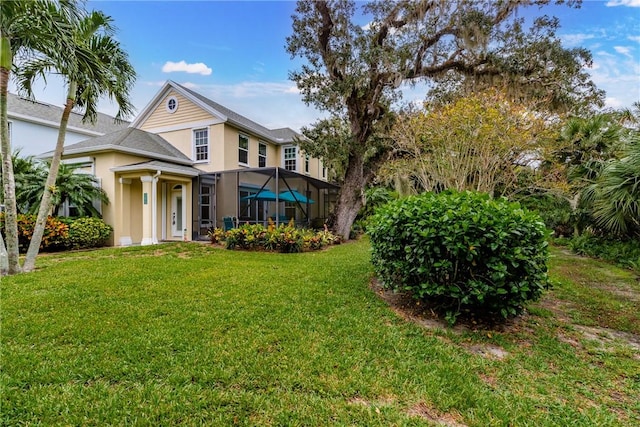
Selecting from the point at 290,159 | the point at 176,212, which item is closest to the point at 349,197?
the point at 290,159

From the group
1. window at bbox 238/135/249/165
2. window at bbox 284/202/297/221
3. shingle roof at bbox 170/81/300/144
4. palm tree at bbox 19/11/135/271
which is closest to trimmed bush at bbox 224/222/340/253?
palm tree at bbox 19/11/135/271

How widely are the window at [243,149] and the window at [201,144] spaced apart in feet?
4.83

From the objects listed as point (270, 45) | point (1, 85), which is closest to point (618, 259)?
point (270, 45)

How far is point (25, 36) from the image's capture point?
5410 mm

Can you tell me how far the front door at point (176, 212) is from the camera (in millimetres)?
13289

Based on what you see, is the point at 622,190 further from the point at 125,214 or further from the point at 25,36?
the point at 125,214

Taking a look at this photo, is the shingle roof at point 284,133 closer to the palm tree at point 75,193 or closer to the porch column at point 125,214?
the porch column at point 125,214

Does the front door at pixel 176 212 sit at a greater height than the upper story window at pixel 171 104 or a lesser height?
lesser

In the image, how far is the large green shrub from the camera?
3562mm

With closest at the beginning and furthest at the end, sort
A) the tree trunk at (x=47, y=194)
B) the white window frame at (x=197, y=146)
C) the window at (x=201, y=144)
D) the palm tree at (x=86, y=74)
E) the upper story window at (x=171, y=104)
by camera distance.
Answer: the palm tree at (x=86, y=74) → the tree trunk at (x=47, y=194) → the white window frame at (x=197, y=146) → the window at (x=201, y=144) → the upper story window at (x=171, y=104)

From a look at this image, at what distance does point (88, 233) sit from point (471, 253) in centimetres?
1201

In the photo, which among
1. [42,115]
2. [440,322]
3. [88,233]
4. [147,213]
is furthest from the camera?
[42,115]

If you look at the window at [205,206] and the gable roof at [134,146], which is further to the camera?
the window at [205,206]

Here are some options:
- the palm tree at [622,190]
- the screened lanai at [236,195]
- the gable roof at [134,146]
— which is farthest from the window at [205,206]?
the palm tree at [622,190]
